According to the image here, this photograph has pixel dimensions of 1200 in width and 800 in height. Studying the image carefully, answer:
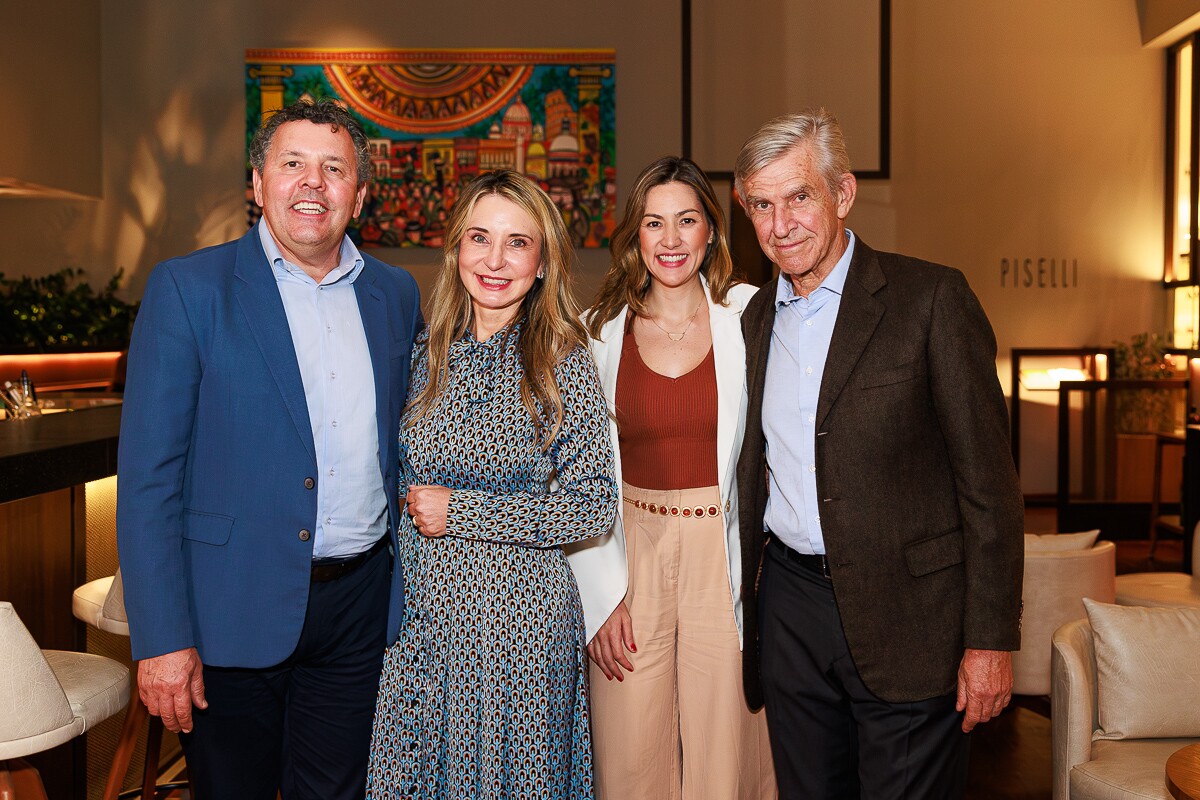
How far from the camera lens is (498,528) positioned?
212cm

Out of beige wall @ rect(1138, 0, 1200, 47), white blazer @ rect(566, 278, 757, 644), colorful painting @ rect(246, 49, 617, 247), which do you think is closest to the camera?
white blazer @ rect(566, 278, 757, 644)

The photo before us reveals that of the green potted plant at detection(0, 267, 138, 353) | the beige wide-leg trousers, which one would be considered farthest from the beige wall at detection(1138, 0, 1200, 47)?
the green potted plant at detection(0, 267, 138, 353)

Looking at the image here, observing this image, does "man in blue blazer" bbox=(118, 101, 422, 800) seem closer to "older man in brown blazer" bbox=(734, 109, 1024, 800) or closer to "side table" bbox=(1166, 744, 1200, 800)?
"older man in brown blazer" bbox=(734, 109, 1024, 800)

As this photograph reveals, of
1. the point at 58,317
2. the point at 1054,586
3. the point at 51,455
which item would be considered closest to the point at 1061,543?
the point at 1054,586

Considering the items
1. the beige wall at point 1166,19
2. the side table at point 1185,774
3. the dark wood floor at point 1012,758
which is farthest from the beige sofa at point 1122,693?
the beige wall at point 1166,19

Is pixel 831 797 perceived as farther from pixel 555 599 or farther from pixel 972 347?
pixel 972 347

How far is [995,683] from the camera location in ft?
6.62

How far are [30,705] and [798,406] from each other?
1.65 metres

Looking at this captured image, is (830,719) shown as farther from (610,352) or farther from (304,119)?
(304,119)

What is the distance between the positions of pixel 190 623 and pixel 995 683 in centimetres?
159

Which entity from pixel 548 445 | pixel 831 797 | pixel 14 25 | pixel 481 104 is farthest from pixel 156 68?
pixel 831 797

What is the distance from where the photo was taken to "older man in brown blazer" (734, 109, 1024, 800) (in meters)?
2.00

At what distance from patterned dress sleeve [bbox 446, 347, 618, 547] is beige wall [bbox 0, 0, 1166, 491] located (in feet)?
22.3

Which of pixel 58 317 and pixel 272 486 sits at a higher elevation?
pixel 58 317
